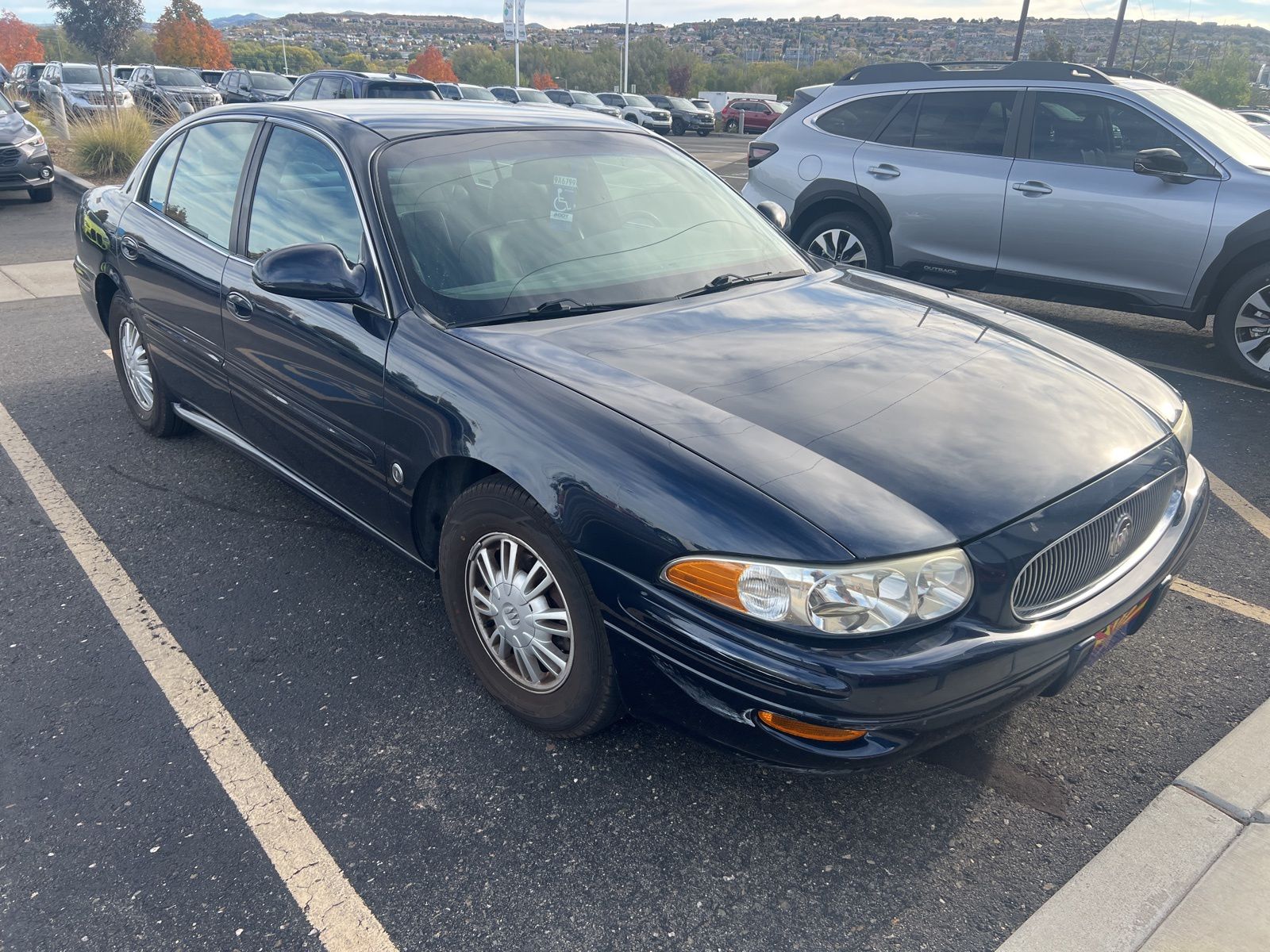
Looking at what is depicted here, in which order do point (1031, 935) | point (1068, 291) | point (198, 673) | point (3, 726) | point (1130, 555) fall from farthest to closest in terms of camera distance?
point (1068, 291) < point (198, 673) < point (3, 726) < point (1130, 555) < point (1031, 935)

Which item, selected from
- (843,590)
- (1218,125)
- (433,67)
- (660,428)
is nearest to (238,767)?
(660,428)

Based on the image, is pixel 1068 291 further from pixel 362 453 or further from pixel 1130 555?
pixel 362 453

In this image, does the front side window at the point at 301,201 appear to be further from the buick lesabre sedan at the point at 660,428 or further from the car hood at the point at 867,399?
the car hood at the point at 867,399

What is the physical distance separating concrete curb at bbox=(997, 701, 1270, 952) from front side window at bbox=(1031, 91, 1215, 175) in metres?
4.72

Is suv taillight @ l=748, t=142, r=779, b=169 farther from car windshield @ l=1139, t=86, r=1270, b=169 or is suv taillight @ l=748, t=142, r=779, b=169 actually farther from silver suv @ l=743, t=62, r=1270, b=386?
car windshield @ l=1139, t=86, r=1270, b=169

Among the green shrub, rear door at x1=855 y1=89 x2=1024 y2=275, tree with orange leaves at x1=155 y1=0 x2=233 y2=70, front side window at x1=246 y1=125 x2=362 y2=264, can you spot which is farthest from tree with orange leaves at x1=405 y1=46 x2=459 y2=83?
front side window at x1=246 y1=125 x2=362 y2=264

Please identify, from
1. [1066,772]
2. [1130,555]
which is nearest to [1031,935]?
[1066,772]

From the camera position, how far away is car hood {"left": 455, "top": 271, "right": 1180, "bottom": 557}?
220 centimetres

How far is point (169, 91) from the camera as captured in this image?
72.8ft

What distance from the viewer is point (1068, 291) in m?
6.33

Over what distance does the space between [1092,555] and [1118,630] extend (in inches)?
10.0

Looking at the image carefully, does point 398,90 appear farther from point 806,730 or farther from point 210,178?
point 806,730

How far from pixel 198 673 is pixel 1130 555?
2.73 meters

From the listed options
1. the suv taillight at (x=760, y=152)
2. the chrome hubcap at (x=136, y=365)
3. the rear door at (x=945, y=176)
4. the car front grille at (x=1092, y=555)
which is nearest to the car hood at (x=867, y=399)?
the car front grille at (x=1092, y=555)
